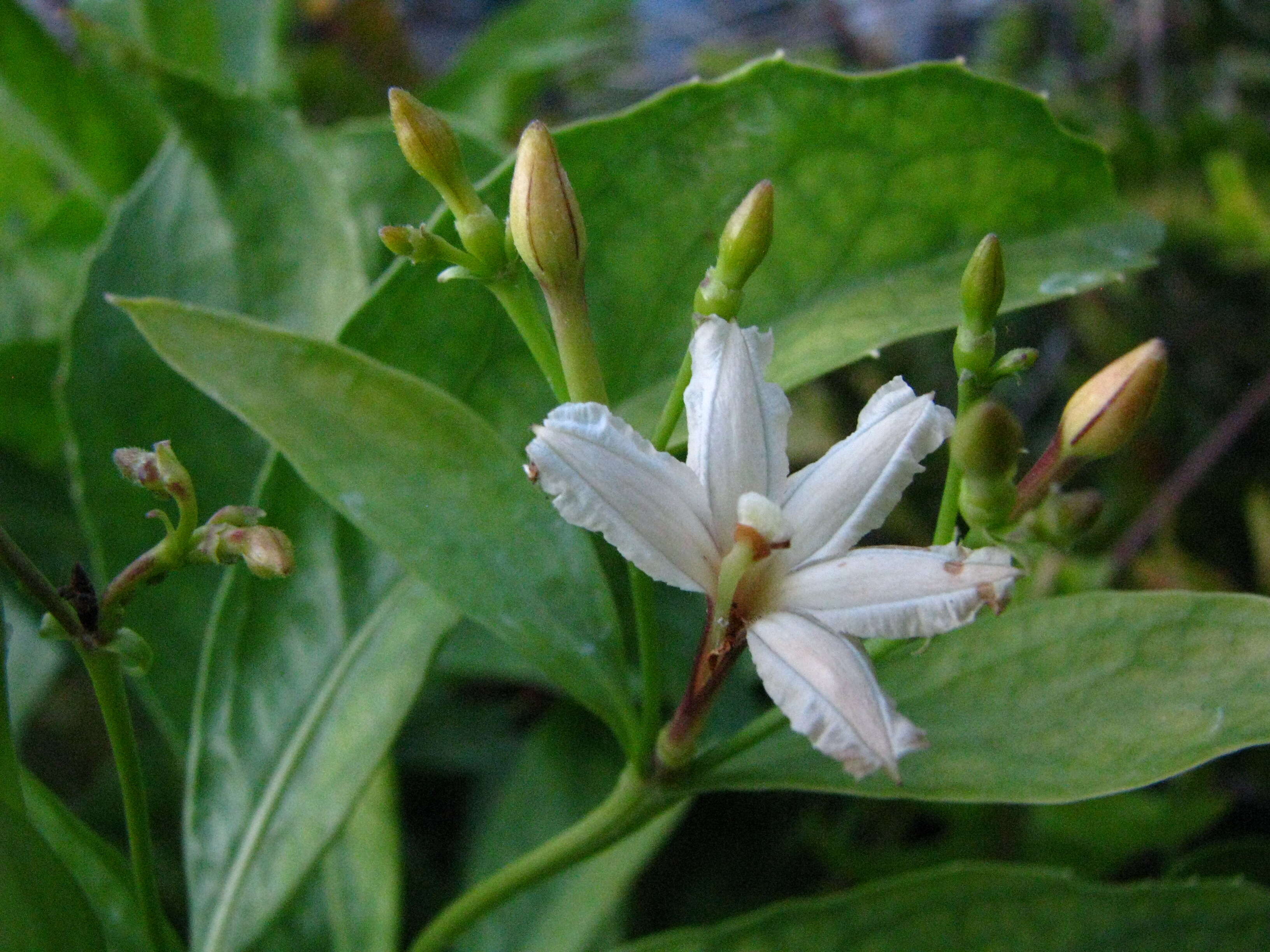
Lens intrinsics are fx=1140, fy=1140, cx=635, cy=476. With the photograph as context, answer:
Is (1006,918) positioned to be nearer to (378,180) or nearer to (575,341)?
(575,341)

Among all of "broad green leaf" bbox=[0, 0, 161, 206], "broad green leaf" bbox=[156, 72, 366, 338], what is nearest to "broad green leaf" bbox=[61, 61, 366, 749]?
"broad green leaf" bbox=[156, 72, 366, 338]

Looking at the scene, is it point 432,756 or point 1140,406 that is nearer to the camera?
point 1140,406

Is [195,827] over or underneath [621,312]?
underneath

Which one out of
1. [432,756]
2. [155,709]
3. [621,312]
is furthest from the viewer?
[432,756]

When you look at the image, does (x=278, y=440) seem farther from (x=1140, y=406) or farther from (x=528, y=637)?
(x=1140, y=406)

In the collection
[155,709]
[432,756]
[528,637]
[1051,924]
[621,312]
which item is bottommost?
[432,756]

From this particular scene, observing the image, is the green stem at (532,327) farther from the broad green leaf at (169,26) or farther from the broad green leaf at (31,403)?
the broad green leaf at (169,26)

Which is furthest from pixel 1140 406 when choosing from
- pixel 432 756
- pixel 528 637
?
pixel 432 756

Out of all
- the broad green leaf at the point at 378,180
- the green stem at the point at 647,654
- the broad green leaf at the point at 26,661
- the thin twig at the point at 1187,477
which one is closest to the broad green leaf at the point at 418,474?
the green stem at the point at 647,654
